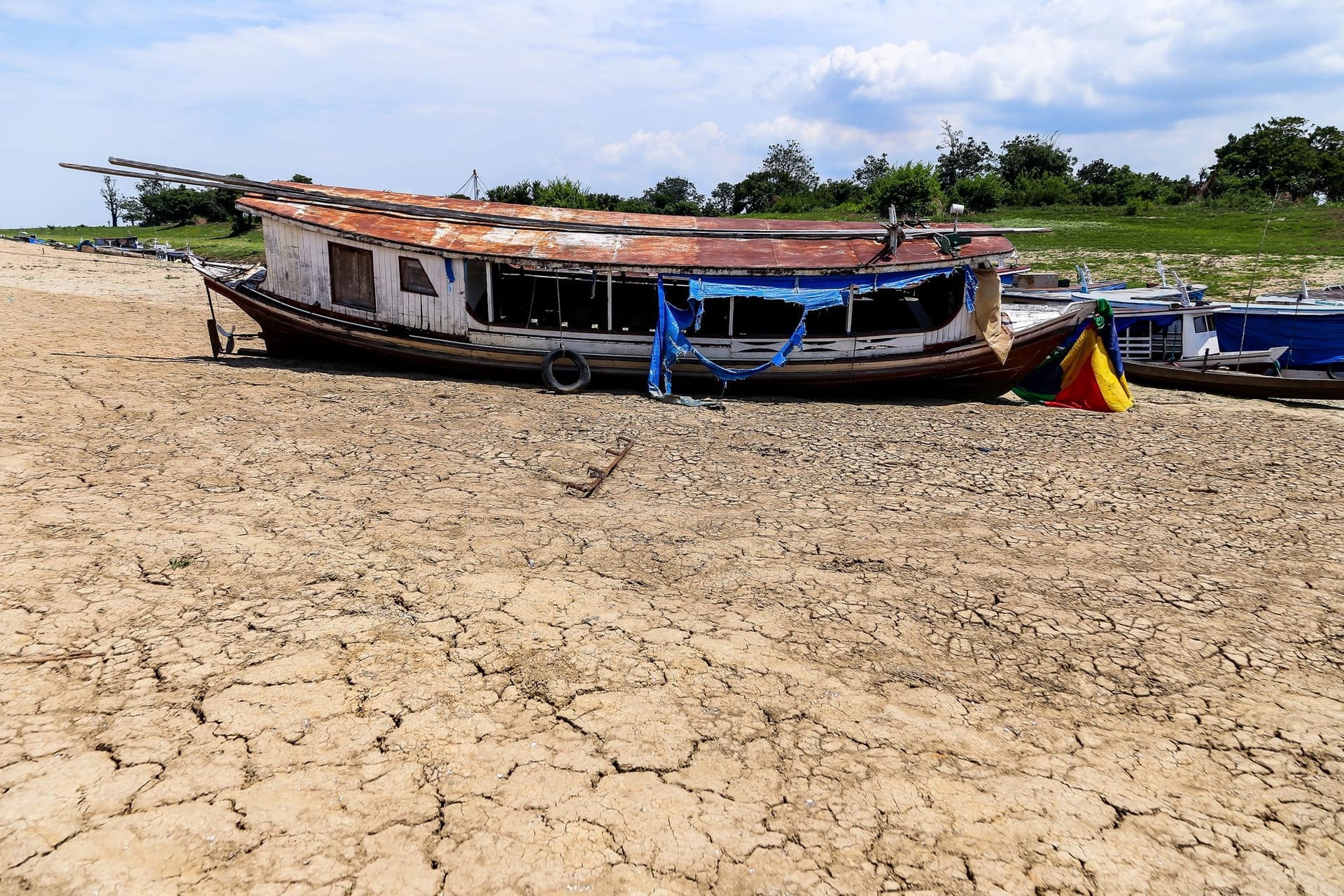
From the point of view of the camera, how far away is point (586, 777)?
4.27m

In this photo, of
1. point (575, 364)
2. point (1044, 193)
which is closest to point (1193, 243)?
point (1044, 193)

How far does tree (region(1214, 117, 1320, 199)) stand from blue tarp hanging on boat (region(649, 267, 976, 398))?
130ft

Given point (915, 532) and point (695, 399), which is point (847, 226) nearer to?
point (695, 399)

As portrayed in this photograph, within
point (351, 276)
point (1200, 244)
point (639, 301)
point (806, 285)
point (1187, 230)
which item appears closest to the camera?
point (806, 285)

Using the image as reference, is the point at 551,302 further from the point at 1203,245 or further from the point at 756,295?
the point at 1203,245

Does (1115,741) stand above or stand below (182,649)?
below

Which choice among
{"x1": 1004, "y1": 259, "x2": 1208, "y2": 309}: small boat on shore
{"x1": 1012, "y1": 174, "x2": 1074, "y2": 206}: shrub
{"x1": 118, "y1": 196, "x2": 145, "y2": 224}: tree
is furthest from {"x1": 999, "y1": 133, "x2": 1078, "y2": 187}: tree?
{"x1": 118, "y1": 196, "x2": 145, "y2": 224}: tree

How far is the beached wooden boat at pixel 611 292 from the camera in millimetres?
13000

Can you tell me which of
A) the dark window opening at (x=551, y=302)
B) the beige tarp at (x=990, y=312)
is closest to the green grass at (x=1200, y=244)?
the beige tarp at (x=990, y=312)

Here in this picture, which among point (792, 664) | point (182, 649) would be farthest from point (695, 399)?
point (182, 649)

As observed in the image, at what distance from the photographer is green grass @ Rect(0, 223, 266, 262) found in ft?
148

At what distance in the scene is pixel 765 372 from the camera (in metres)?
13.3

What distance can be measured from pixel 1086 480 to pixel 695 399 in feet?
20.0

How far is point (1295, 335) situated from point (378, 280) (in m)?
17.5
